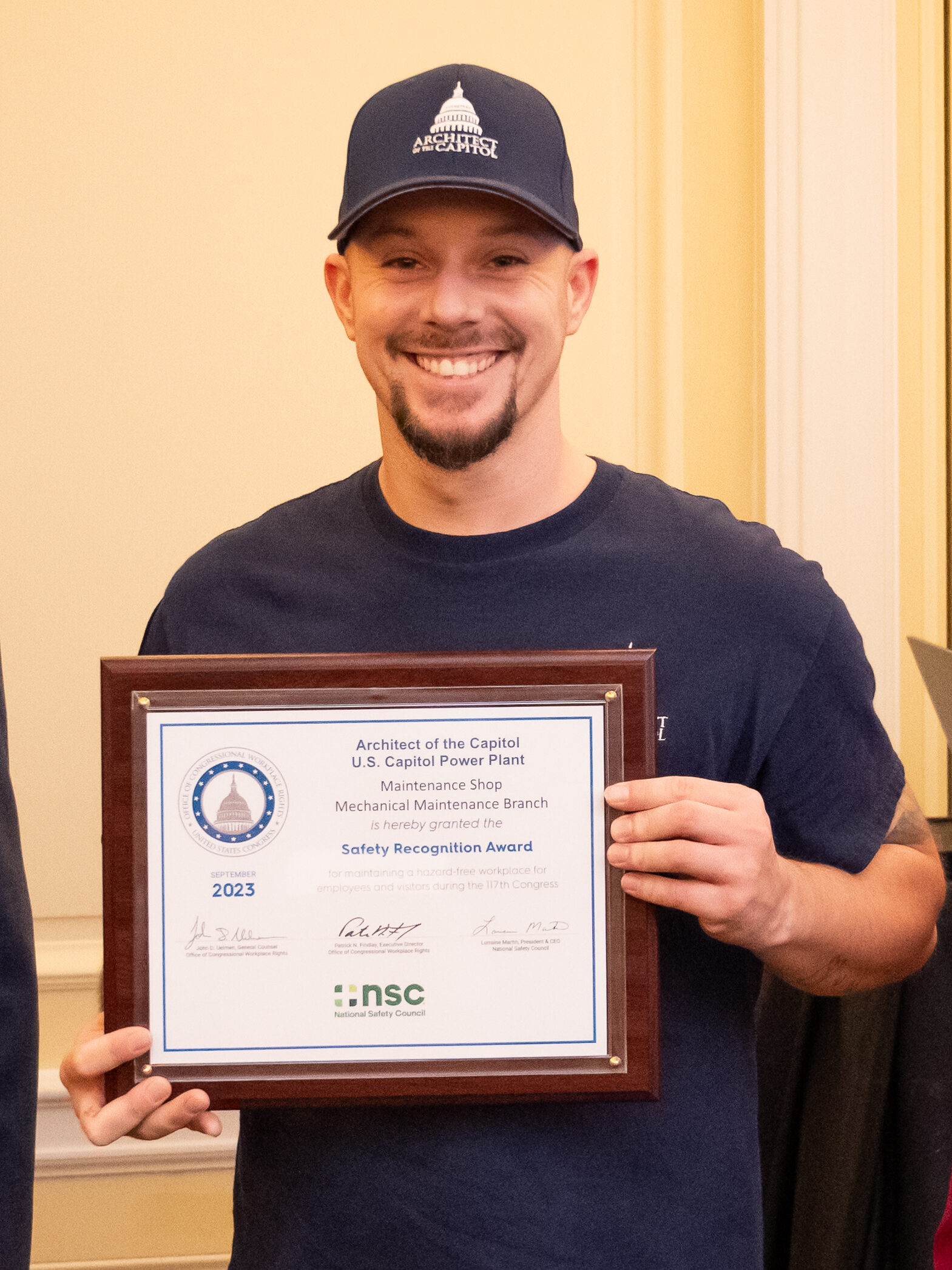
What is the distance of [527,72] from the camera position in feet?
5.99

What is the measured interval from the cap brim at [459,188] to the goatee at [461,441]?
15 cm

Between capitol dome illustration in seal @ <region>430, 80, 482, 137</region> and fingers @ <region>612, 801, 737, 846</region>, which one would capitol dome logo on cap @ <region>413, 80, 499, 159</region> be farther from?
fingers @ <region>612, 801, 737, 846</region>

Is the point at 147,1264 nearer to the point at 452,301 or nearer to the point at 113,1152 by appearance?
the point at 113,1152

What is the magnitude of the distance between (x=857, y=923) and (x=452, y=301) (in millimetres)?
622

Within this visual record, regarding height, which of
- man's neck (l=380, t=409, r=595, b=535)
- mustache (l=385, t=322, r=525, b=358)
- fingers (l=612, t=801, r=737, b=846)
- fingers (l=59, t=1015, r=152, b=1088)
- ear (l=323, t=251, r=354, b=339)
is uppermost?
ear (l=323, t=251, r=354, b=339)

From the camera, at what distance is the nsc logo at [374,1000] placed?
87cm

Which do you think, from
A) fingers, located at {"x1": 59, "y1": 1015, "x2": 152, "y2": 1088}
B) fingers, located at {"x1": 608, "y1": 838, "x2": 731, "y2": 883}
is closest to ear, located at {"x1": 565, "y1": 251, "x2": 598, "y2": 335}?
fingers, located at {"x1": 608, "y1": 838, "x2": 731, "y2": 883}

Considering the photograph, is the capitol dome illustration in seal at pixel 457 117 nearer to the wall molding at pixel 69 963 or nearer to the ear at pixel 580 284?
the ear at pixel 580 284

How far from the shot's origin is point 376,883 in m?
0.88

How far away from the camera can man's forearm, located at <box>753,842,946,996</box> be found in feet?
2.99

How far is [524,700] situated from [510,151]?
0.47 m

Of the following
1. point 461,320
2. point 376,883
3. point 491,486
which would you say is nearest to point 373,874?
point 376,883
